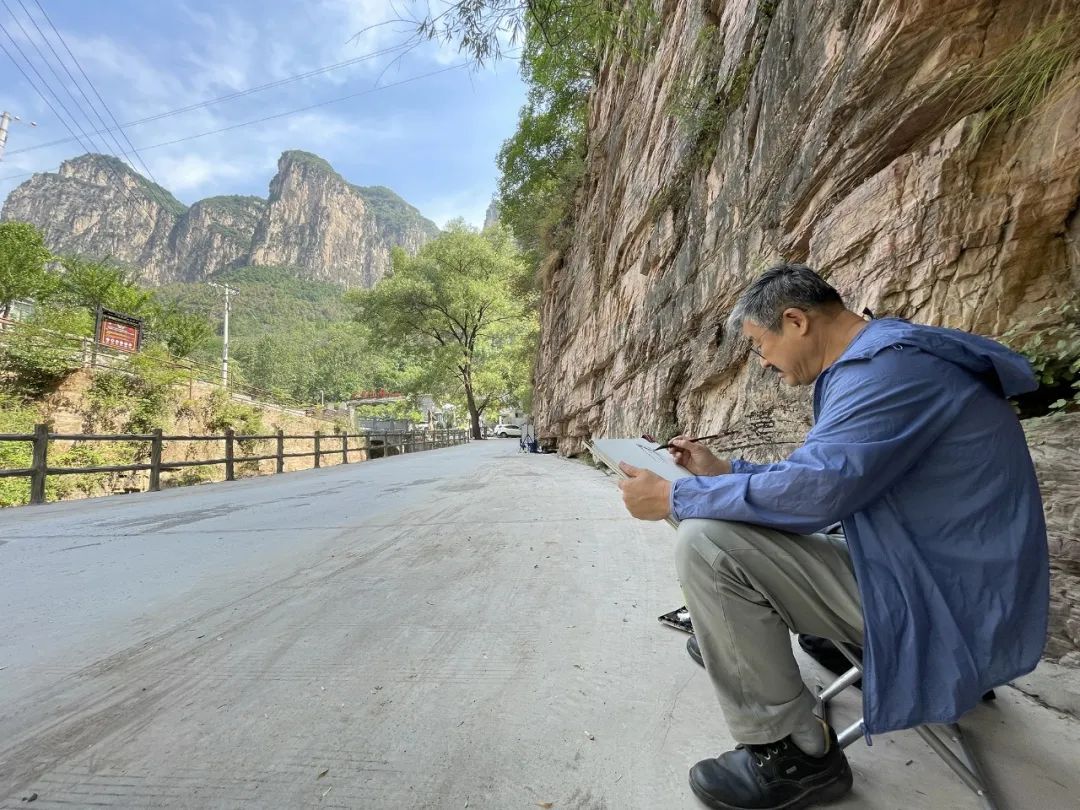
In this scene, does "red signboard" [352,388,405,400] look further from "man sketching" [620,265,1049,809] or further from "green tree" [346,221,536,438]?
"man sketching" [620,265,1049,809]

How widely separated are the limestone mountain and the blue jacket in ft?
445

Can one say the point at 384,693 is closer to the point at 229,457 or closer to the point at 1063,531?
the point at 1063,531

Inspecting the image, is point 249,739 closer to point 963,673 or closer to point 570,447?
point 963,673

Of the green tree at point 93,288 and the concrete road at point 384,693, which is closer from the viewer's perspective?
the concrete road at point 384,693

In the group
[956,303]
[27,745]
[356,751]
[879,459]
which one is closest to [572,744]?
[356,751]

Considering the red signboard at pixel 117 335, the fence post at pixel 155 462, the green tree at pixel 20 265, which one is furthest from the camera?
the green tree at pixel 20 265

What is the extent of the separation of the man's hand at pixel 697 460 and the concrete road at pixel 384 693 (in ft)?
2.21

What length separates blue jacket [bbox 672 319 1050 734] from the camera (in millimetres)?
933

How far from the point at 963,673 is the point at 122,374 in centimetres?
2139

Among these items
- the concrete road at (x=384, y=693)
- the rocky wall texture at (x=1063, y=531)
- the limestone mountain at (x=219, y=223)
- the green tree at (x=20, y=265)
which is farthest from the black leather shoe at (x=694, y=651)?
the limestone mountain at (x=219, y=223)

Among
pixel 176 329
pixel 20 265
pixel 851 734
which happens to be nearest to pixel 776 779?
pixel 851 734

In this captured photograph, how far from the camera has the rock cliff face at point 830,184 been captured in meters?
Answer: 2.06

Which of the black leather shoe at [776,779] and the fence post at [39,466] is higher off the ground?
the fence post at [39,466]

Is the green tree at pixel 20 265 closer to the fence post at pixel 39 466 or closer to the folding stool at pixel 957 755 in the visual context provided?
the fence post at pixel 39 466
